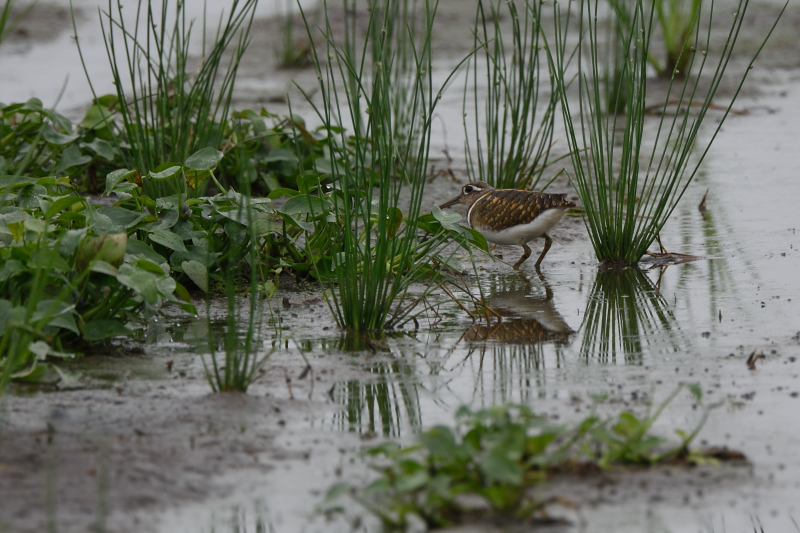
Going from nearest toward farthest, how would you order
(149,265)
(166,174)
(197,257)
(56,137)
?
(149,265) → (166,174) → (197,257) → (56,137)

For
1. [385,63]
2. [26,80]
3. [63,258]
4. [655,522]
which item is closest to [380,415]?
[655,522]

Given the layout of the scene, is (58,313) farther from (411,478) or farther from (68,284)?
(411,478)

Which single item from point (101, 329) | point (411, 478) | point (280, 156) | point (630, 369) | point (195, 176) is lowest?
point (411, 478)

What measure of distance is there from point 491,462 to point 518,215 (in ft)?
9.48

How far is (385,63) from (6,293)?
179 cm

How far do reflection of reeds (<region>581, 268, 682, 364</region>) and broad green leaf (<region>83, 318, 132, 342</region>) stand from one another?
1.74 m

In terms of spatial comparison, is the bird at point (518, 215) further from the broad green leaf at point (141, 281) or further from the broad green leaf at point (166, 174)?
the broad green leaf at point (141, 281)

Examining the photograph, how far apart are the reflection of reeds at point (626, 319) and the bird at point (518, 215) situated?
0.40 meters

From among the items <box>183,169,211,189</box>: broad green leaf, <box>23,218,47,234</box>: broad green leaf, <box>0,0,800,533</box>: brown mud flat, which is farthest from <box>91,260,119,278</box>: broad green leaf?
<box>183,169,211,189</box>: broad green leaf

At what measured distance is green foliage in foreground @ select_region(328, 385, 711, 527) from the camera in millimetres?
2502

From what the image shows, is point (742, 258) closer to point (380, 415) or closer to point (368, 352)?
point (368, 352)

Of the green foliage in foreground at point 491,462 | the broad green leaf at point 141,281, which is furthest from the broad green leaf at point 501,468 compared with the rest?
the broad green leaf at point 141,281

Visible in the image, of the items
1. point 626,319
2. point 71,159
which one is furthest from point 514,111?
point 71,159

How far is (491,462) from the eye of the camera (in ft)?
8.23
